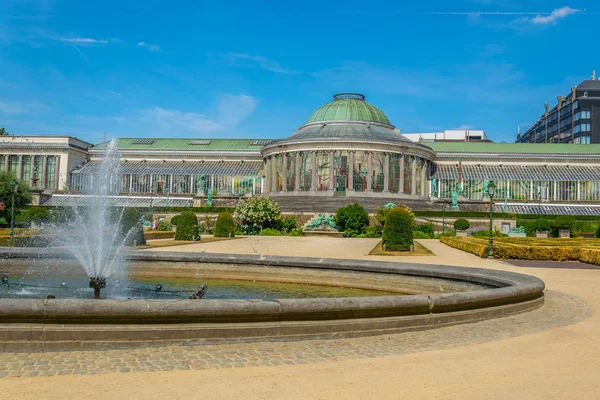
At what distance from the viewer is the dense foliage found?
154 feet

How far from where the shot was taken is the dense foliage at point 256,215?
47000mm

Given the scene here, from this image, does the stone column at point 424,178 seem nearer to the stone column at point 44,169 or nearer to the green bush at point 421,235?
the green bush at point 421,235

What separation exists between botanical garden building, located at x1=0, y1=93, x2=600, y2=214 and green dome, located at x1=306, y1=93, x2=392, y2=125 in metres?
0.17

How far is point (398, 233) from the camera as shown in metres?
28.3

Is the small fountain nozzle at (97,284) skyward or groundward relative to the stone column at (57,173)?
groundward

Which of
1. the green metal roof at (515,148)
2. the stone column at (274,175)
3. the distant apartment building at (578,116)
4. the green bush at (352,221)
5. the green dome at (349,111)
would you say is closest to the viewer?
the green bush at (352,221)

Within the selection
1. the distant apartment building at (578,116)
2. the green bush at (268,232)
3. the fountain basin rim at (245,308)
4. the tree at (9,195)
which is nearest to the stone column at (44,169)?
the tree at (9,195)

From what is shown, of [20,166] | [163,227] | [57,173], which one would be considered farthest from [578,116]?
[20,166]

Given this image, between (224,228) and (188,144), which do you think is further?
(188,144)

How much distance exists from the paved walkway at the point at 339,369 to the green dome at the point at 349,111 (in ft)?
228

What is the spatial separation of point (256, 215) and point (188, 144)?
148 feet

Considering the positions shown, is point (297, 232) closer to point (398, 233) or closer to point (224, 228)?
point (224, 228)

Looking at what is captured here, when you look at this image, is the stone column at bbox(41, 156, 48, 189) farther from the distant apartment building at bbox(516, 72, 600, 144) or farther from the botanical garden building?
the distant apartment building at bbox(516, 72, 600, 144)

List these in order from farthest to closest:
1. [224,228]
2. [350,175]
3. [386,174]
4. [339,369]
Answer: [386,174]
[350,175]
[224,228]
[339,369]
